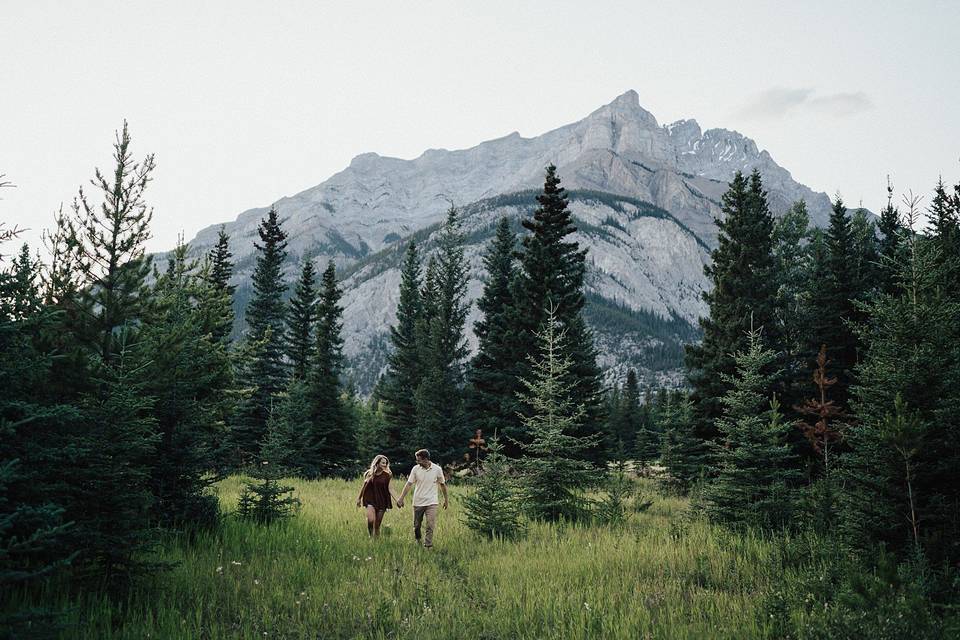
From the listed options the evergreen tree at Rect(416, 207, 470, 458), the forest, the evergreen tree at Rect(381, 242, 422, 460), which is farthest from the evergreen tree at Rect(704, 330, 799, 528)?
the evergreen tree at Rect(381, 242, 422, 460)

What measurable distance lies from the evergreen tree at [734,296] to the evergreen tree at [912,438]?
17319 millimetres

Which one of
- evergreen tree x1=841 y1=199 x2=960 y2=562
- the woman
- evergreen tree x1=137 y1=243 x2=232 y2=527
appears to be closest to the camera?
evergreen tree x1=841 y1=199 x2=960 y2=562

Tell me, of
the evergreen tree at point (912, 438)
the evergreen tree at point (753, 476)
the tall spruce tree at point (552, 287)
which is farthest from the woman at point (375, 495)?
the tall spruce tree at point (552, 287)

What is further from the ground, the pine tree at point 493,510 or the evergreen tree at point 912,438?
the evergreen tree at point 912,438

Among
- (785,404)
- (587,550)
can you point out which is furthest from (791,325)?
(587,550)

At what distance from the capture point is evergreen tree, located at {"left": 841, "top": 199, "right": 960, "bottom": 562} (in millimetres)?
6598

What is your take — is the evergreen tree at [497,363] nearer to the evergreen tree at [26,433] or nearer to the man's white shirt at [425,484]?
the man's white shirt at [425,484]

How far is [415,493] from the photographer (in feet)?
35.2

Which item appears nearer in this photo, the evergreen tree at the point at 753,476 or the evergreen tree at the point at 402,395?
the evergreen tree at the point at 753,476

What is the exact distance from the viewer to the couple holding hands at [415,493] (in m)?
10.6

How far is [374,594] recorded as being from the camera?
668cm

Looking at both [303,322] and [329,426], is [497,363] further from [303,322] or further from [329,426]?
[303,322]

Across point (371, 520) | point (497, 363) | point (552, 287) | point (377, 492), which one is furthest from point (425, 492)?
point (497, 363)

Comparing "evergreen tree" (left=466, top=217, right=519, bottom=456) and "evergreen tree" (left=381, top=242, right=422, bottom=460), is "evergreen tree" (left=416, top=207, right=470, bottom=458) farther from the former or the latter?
"evergreen tree" (left=381, top=242, right=422, bottom=460)
